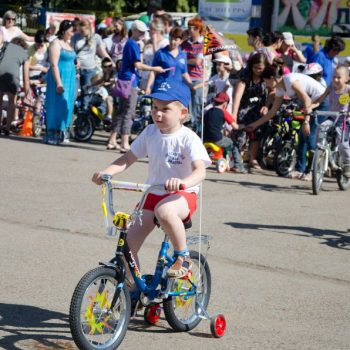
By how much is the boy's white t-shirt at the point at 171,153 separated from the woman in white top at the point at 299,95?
7.39m

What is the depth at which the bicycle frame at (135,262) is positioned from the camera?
18.0 feet

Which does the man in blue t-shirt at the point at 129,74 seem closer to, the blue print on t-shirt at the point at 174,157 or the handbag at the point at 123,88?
the handbag at the point at 123,88

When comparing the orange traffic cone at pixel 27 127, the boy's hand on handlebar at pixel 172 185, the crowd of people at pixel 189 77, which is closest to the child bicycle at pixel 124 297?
the boy's hand on handlebar at pixel 172 185

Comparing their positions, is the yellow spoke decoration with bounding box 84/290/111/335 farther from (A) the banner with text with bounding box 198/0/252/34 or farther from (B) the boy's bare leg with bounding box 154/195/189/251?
(A) the banner with text with bounding box 198/0/252/34

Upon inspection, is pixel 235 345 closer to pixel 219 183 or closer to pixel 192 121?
pixel 219 183

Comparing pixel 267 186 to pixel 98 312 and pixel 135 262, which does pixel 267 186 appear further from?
pixel 98 312

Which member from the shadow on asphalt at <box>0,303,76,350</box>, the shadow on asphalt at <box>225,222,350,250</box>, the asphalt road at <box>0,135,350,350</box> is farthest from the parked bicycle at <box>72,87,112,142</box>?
the shadow on asphalt at <box>0,303,76,350</box>

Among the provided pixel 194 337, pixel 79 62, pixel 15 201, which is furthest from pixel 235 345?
pixel 79 62

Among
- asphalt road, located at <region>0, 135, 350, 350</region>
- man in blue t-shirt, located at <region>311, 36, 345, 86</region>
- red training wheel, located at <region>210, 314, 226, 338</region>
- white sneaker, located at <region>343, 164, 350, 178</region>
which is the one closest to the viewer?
red training wheel, located at <region>210, 314, 226, 338</region>

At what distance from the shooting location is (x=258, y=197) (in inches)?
462

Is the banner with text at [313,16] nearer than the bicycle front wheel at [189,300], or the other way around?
the bicycle front wheel at [189,300]

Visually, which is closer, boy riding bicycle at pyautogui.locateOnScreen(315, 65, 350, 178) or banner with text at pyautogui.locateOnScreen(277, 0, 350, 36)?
boy riding bicycle at pyautogui.locateOnScreen(315, 65, 350, 178)

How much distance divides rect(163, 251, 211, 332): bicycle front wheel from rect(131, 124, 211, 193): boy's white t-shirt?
0.61m

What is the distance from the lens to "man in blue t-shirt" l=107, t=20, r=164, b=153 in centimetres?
1459
